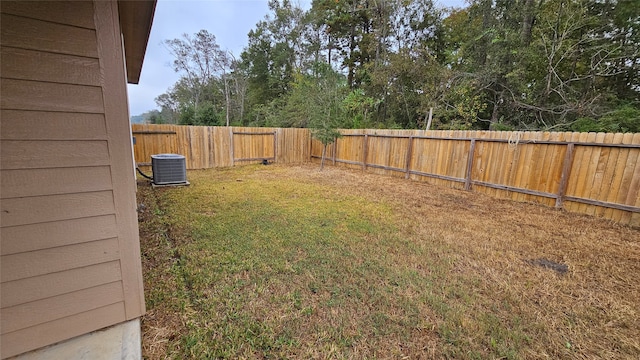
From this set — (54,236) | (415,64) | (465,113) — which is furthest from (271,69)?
(54,236)

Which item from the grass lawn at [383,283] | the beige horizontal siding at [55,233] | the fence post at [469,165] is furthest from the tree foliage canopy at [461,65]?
the beige horizontal siding at [55,233]

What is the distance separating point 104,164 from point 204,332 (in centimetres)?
117

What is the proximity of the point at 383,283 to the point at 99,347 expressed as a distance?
1.97 meters

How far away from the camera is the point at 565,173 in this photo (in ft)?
14.4

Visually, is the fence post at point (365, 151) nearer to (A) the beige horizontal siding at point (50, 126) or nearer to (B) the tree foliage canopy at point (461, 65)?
(B) the tree foliage canopy at point (461, 65)

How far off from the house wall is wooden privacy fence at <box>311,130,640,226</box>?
20.4 feet

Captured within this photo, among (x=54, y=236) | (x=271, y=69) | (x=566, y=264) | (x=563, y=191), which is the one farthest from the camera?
(x=271, y=69)

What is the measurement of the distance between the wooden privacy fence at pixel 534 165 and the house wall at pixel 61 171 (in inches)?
245

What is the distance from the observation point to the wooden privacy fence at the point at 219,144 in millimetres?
7234

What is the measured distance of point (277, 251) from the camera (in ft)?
8.95

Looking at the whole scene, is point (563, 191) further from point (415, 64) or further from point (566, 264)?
point (415, 64)

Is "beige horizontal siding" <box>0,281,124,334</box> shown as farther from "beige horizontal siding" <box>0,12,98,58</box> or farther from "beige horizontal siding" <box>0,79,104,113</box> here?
"beige horizontal siding" <box>0,12,98,58</box>

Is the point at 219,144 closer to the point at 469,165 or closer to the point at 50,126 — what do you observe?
the point at 469,165

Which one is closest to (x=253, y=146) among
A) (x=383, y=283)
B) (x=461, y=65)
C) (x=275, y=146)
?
(x=275, y=146)
